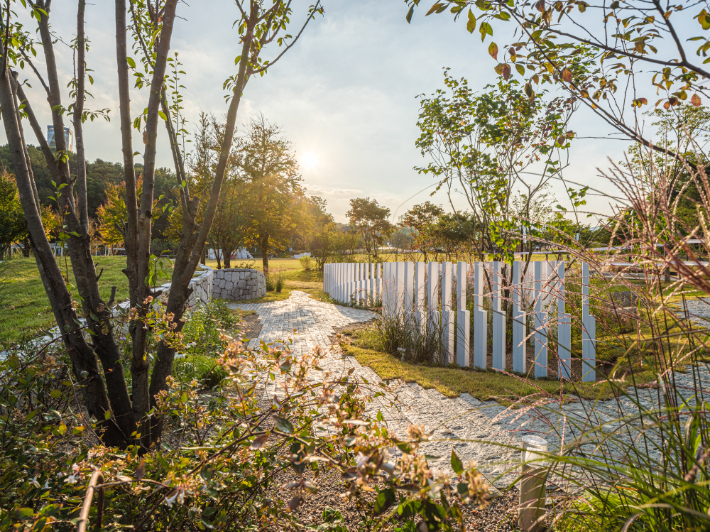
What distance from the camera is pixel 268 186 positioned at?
16375mm

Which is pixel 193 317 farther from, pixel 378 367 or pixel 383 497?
pixel 383 497

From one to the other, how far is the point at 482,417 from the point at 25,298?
7.06 meters

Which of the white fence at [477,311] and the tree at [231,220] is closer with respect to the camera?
the white fence at [477,311]

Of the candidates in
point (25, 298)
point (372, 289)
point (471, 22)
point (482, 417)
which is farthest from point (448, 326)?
point (25, 298)

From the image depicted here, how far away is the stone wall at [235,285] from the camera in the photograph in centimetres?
1165

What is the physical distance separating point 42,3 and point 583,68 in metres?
4.85

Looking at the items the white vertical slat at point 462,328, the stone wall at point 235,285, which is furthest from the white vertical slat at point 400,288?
the stone wall at point 235,285

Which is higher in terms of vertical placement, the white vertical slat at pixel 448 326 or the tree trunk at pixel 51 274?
the tree trunk at pixel 51 274

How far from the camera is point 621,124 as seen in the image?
64.0 inches

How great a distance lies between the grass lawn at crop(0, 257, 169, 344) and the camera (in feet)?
13.3

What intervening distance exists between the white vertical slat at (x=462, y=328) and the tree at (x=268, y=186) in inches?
488

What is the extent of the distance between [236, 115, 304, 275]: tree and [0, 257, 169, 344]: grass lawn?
7080 mm

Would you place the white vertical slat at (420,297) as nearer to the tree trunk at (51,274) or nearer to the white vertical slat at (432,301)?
the white vertical slat at (432,301)

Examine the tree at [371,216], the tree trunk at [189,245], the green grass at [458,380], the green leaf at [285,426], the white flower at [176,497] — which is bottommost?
the green grass at [458,380]
